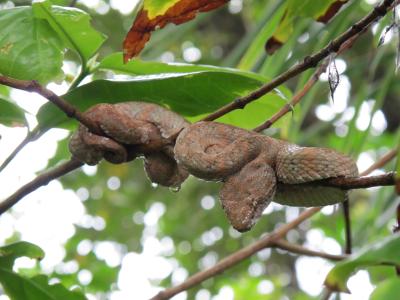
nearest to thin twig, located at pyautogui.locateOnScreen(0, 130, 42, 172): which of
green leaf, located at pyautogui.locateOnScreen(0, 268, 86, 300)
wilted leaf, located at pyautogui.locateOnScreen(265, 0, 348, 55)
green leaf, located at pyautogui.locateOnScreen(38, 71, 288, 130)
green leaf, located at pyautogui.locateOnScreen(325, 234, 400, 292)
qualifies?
green leaf, located at pyautogui.locateOnScreen(38, 71, 288, 130)

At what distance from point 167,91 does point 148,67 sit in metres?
0.09

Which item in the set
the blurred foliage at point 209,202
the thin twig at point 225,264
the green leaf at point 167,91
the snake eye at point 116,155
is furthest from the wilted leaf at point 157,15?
the blurred foliage at point 209,202

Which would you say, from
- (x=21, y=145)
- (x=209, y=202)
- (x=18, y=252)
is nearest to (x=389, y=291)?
(x=21, y=145)

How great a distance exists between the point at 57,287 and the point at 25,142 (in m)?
0.32

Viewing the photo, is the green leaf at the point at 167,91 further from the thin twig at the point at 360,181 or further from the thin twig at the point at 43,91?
the thin twig at the point at 360,181

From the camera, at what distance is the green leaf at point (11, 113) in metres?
1.28

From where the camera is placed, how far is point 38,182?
118 centimetres

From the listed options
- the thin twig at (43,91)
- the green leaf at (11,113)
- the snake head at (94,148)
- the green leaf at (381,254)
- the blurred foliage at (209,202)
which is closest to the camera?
the green leaf at (381,254)

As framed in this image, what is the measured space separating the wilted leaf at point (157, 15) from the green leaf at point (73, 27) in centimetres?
7

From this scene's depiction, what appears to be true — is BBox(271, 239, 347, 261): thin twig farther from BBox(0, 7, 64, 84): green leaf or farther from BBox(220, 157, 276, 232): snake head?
BBox(0, 7, 64, 84): green leaf

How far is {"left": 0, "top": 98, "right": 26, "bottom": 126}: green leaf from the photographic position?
1.28 m

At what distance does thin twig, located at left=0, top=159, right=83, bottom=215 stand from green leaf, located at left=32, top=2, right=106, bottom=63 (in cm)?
19

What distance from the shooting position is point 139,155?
1.24 m

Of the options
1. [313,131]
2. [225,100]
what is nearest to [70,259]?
[313,131]
